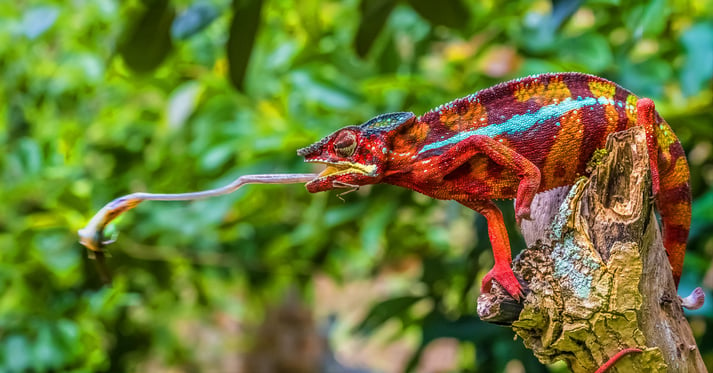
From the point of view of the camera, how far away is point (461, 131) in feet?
2.32

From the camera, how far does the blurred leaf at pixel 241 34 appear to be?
1196mm

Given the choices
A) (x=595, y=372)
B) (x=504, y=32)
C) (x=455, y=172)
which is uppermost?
(x=504, y=32)

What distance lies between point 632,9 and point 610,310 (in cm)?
75

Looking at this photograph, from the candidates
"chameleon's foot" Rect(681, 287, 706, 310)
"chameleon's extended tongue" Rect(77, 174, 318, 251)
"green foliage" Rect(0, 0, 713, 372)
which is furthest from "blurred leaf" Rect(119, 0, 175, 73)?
"chameleon's foot" Rect(681, 287, 706, 310)

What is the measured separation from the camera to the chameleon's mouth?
70 centimetres

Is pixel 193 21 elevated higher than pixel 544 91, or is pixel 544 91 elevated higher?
pixel 193 21

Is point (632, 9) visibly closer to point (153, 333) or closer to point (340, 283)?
point (340, 283)

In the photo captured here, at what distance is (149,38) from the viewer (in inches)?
49.2

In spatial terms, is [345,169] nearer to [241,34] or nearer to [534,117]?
[534,117]

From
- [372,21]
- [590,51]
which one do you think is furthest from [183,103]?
[590,51]

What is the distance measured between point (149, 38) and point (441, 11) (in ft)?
1.77

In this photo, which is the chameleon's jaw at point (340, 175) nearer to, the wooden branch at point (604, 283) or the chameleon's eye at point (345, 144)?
the chameleon's eye at point (345, 144)

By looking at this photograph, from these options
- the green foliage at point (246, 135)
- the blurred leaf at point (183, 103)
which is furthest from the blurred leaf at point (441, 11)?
the blurred leaf at point (183, 103)

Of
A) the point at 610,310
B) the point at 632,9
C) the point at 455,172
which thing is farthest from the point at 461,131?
the point at 632,9
